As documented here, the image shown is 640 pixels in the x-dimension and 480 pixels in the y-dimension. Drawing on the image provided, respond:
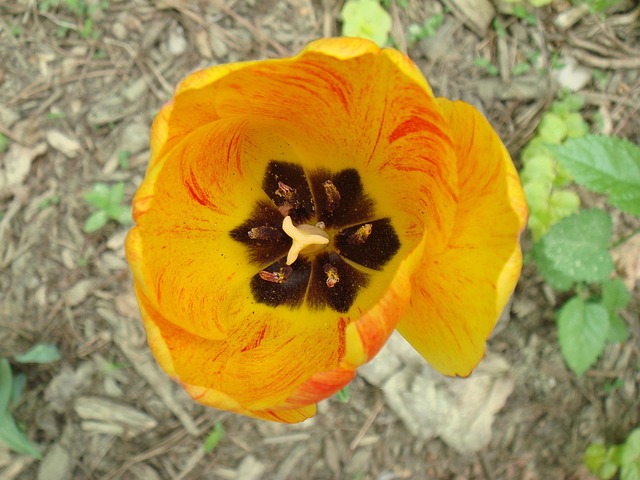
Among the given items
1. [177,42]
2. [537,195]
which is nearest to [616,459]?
[537,195]

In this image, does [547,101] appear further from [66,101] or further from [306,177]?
→ [66,101]

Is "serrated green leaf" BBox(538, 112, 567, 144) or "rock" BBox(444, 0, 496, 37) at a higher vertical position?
"rock" BBox(444, 0, 496, 37)

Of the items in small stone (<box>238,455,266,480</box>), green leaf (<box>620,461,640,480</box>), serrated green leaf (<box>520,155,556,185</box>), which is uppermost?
serrated green leaf (<box>520,155,556,185</box>)

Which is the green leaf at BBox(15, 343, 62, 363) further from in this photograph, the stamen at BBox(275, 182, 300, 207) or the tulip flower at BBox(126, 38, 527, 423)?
the stamen at BBox(275, 182, 300, 207)

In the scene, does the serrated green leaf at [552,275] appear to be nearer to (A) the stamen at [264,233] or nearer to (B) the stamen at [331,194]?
(B) the stamen at [331,194]

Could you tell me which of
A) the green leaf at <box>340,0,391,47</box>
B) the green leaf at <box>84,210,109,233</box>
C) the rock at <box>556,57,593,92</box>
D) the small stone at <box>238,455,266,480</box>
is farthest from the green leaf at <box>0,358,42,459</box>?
the rock at <box>556,57,593,92</box>

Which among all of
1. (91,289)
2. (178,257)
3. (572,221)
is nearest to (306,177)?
(178,257)

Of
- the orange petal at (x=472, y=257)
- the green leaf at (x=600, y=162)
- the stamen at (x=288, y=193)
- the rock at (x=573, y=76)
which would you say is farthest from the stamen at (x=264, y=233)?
the rock at (x=573, y=76)

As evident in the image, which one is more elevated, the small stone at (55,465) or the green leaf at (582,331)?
the green leaf at (582,331)
